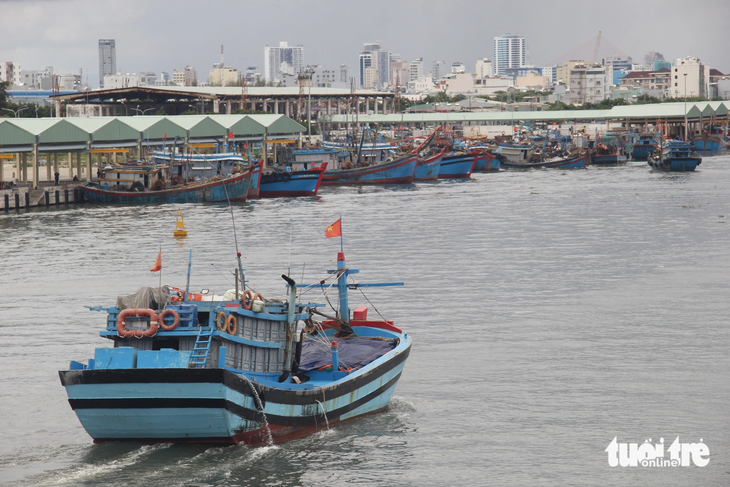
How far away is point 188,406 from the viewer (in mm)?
15688

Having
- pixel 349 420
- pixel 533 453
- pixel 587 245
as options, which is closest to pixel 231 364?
pixel 349 420

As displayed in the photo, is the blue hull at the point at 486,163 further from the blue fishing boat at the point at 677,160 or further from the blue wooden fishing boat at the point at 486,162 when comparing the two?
the blue fishing boat at the point at 677,160

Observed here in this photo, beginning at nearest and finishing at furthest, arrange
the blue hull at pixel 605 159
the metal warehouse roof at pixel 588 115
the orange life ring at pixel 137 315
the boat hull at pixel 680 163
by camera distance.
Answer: the orange life ring at pixel 137 315, the boat hull at pixel 680 163, the blue hull at pixel 605 159, the metal warehouse roof at pixel 588 115

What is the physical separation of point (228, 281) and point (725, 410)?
18.2m

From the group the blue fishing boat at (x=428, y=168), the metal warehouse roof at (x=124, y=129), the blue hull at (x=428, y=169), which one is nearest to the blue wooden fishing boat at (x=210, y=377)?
the metal warehouse roof at (x=124, y=129)

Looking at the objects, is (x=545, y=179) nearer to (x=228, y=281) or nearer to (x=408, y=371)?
(x=228, y=281)

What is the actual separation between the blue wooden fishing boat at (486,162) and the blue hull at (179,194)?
5041cm

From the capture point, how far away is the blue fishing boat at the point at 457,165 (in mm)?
98562

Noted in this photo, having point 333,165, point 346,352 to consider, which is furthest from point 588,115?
point 346,352

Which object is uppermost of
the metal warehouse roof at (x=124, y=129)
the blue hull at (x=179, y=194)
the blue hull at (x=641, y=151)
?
the metal warehouse roof at (x=124, y=129)

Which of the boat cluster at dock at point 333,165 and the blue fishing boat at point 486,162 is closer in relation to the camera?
the boat cluster at dock at point 333,165

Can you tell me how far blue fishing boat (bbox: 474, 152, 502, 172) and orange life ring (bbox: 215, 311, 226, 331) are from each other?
98.3 meters

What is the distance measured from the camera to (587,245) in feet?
141

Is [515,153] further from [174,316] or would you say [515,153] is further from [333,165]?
[174,316]
